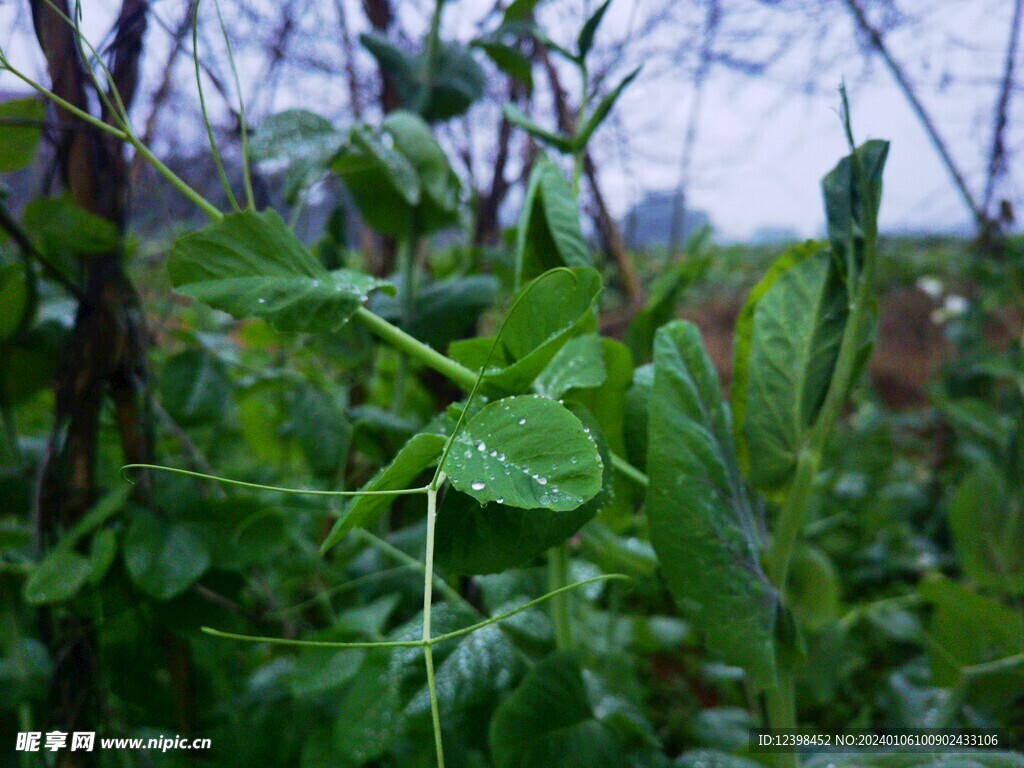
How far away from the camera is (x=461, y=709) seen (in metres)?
0.46

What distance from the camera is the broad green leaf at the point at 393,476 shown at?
1.03 ft

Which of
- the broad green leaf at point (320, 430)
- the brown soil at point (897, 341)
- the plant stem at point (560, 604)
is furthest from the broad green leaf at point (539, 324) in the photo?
the brown soil at point (897, 341)

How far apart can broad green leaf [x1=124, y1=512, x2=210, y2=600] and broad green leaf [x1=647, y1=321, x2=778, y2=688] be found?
0.41 metres

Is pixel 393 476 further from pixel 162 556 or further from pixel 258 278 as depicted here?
pixel 162 556

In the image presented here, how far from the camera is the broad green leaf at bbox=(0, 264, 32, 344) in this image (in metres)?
0.61

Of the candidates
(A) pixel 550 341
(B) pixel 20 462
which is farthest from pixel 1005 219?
(B) pixel 20 462

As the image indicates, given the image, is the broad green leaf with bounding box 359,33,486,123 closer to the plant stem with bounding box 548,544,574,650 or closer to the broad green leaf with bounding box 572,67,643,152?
the broad green leaf with bounding box 572,67,643,152

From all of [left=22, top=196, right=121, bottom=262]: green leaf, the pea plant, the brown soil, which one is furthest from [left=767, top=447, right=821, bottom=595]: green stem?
the brown soil

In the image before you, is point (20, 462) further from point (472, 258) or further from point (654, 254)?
point (654, 254)

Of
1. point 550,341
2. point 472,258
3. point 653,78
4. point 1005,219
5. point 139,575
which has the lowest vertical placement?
point 139,575

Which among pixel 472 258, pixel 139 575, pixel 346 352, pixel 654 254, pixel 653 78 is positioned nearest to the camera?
pixel 139 575

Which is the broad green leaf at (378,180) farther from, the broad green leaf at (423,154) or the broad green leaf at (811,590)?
the broad green leaf at (811,590)

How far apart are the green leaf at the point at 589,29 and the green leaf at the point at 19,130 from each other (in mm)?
449

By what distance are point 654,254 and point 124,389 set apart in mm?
2673
